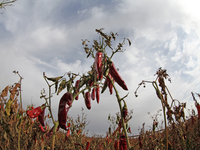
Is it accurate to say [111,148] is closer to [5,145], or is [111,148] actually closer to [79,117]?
[79,117]

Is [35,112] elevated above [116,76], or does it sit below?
below

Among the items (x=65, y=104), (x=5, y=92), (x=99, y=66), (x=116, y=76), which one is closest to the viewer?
(x=65, y=104)

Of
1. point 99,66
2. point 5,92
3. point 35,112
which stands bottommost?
point 35,112

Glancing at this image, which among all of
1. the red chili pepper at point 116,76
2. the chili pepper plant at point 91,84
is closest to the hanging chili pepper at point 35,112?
the chili pepper plant at point 91,84

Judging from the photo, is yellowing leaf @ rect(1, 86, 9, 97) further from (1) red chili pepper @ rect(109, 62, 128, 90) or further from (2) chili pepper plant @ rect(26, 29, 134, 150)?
(1) red chili pepper @ rect(109, 62, 128, 90)

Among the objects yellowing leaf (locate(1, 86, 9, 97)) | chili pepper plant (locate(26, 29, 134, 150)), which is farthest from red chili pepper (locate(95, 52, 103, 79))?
yellowing leaf (locate(1, 86, 9, 97))

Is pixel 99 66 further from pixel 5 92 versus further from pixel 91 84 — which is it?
pixel 5 92

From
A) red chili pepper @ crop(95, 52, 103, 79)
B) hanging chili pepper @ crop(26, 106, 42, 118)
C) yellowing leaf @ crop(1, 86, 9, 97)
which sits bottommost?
hanging chili pepper @ crop(26, 106, 42, 118)

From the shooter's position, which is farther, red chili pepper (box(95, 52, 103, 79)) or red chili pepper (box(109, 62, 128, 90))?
red chili pepper (box(109, 62, 128, 90))

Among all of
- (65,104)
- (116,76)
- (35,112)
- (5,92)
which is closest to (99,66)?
(116,76)

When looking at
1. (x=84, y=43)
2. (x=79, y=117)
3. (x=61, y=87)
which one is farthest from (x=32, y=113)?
(x=79, y=117)

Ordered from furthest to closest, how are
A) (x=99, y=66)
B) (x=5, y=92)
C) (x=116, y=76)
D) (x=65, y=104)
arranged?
(x=5, y=92), (x=116, y=76), (x=99, y=66), (x=65, y=104)

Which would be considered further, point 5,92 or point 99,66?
point 5,92

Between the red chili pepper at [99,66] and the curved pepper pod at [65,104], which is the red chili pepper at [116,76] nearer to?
the red chili pepper at [99,66]
